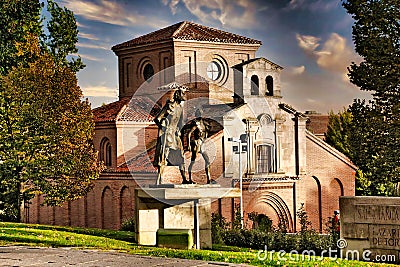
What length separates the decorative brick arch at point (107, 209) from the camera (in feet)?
145

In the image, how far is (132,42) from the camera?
51.4 meters

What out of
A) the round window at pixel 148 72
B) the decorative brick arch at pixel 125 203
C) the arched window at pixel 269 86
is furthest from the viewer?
the round window at pixel 148 72

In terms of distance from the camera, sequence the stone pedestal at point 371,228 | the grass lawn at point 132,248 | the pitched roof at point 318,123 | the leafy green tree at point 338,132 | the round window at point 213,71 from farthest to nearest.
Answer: the pitched roof at point 318,123 < the leafy green tree at point 338,132 < the round window at point 213,71 < the stone pedestal at point 371,228 < the grass lawn at point 132,248

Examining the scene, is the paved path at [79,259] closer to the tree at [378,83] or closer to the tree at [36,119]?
the tree at [36,119]

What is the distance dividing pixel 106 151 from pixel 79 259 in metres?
30.9

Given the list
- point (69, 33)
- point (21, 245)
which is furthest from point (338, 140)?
point (21, 245)

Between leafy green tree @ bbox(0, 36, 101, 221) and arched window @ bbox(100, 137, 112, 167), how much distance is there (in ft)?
34.2

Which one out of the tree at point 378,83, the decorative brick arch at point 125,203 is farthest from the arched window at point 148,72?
the tree at point 378,83

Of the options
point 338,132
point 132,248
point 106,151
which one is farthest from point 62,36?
point 338,132

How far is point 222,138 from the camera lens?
4319 centimetres

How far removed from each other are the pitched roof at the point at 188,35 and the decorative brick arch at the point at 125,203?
10939 mm

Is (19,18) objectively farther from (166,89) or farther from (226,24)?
(226,24)

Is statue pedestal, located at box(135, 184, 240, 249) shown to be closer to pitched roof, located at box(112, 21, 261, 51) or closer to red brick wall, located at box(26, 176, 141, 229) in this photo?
red brick wall, located at box(26, 176, 141, 229)

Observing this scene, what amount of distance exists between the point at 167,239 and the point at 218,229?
27.3 ft
